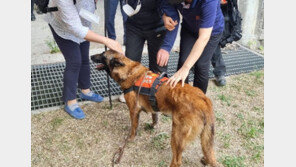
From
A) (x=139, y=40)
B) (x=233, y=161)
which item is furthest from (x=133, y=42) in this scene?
(x=233, y=161)

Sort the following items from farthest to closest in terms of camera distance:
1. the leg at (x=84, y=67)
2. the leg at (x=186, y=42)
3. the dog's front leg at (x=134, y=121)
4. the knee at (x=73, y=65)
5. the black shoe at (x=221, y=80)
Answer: the black shoe at (x=221, y=80) → the leg at (x=84, y=67) → the knee at (x=73, y=65) → the leg at (x=186, y=42) → the dog's front leg at (x=134, y=121)

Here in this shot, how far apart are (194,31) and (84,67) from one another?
179 cm

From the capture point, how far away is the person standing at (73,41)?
284 centimetres

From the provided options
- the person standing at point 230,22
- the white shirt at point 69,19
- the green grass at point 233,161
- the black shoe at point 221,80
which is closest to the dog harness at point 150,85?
the white shirt at point 69,19

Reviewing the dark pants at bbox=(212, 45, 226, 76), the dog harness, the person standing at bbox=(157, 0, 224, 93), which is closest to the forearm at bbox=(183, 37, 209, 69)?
the person standing at bbox=(157, 0, 224, 93)

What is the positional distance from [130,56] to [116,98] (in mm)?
975

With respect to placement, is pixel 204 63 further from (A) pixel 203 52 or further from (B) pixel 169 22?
(B) pixel 169 22

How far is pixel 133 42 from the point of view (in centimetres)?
354

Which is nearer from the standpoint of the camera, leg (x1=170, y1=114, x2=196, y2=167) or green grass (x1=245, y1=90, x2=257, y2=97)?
leg (x1=170, y1=114, x2=196, y2=167)

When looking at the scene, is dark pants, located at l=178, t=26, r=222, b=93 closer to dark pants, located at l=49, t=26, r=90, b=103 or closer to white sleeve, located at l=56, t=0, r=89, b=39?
white sleeve, located at l=56, t=0, r=89, b=39

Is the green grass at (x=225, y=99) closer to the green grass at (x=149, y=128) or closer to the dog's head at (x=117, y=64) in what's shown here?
the green grass at (x=149, y=128)

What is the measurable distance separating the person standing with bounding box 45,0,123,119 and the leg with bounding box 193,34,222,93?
1071 mm

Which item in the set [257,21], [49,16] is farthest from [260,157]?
[257,21]

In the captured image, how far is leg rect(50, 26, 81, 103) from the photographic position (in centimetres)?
326
